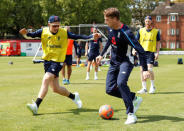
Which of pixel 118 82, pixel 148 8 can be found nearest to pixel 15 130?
pixel 118 82

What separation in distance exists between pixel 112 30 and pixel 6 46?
145 ft

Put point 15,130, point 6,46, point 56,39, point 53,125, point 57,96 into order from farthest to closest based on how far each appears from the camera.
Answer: point 6,46 → point 57,96 → point 56,39 → point 53,125 → point 15,130

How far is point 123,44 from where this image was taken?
6312 millimetres

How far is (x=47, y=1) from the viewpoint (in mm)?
54906

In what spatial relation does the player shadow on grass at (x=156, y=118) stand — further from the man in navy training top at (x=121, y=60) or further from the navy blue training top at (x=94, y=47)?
the navy blue training top at (x=94, y=47)

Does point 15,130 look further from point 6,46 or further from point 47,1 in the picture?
point 47,1

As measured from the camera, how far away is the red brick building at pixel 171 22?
3167 inches

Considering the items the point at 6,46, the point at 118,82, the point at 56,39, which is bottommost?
the point at 6,46

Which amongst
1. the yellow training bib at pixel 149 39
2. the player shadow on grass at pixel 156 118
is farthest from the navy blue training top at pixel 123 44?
the yellow training bib at pixel 149 39

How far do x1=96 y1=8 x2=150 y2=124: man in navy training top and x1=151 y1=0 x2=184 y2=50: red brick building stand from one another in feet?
252

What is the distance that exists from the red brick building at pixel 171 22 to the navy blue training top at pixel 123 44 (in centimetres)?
7670

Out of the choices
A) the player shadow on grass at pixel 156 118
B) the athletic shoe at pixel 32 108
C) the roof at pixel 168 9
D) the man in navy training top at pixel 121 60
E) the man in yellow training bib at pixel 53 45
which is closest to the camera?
the man in navy training top at pixel 121 60

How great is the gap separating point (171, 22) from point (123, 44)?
78.5 m

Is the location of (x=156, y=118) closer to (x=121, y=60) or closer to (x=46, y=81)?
(x=121, y=60)
